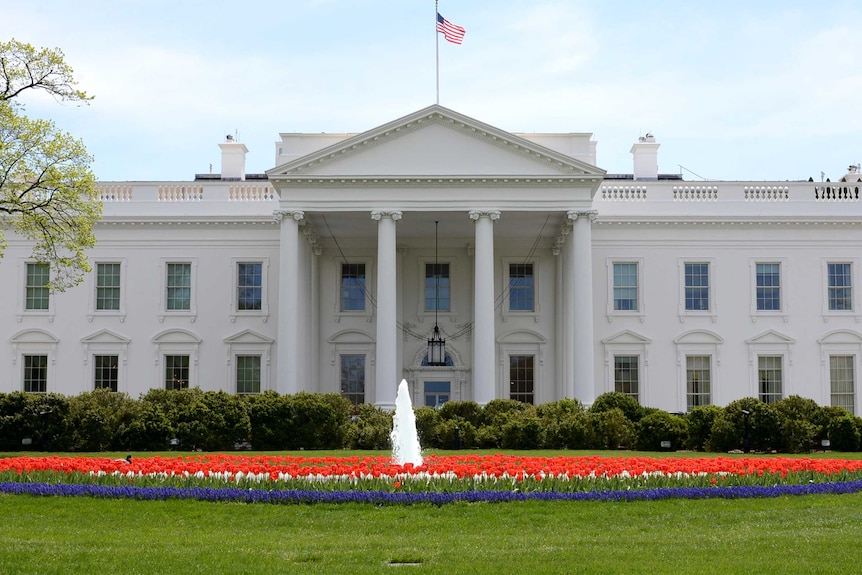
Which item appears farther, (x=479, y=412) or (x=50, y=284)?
(x=479, y=412)

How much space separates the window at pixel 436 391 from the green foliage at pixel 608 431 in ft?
44.0

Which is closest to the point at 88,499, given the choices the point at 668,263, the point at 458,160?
the point at 458,160

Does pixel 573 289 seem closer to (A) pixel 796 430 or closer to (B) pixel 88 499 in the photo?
(A) pixel 796 430

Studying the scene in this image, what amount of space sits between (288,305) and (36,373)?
11.6 meters

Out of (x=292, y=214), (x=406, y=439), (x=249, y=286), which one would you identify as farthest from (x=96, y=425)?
(x=249, y=286)

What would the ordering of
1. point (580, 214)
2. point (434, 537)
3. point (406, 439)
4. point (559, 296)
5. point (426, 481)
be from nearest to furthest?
point (434, 537) < point (426, 481) < point (406, 439) < point (580, 214) < point (559, 296)

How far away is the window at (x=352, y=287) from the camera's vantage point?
1647 inches

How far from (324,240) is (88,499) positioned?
87.2 feet

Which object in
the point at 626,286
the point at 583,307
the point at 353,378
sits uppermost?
the point at 626,286

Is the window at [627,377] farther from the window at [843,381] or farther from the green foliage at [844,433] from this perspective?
the green foliage at [844,433]

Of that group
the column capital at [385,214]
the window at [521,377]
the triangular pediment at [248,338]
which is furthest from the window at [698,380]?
the triangular pediment at [248,338]

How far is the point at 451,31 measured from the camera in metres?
36.5

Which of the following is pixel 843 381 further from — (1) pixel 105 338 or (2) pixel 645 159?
(1) pixel 105 338

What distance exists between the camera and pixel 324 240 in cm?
4169
